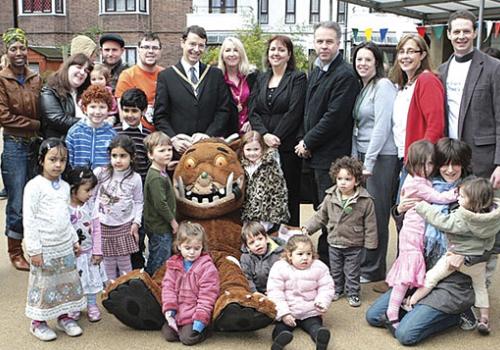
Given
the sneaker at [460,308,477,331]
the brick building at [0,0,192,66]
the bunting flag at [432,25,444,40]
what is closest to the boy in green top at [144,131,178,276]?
the sneaker at [460,308,477,331]

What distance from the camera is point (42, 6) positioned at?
2653 centimetres

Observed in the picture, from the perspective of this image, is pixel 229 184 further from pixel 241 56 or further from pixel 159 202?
pixel 241 56

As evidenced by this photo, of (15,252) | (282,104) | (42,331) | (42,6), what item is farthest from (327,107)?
(42,6)

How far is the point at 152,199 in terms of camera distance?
441 centimetres

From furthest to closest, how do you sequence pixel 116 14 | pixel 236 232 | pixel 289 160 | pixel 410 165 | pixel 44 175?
pixel 116 14 → pixel 289 160 → pixel 236 232 → pixel 410 165 → pixel 44 175

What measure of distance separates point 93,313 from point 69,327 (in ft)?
0.84

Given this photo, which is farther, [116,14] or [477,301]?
[116,14]

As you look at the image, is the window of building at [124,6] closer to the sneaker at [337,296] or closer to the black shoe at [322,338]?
the sneaker at [337,296]

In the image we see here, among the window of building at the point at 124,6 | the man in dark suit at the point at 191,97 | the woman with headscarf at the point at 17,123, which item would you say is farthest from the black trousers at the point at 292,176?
the window of building at the point at 124,6

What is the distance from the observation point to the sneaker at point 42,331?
3914 mm

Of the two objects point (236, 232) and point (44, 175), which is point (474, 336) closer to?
point (236, 232)

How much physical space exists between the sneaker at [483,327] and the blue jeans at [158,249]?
219 centimetres

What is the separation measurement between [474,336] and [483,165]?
117 cm

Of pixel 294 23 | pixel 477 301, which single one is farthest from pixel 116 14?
pixel 477 301
